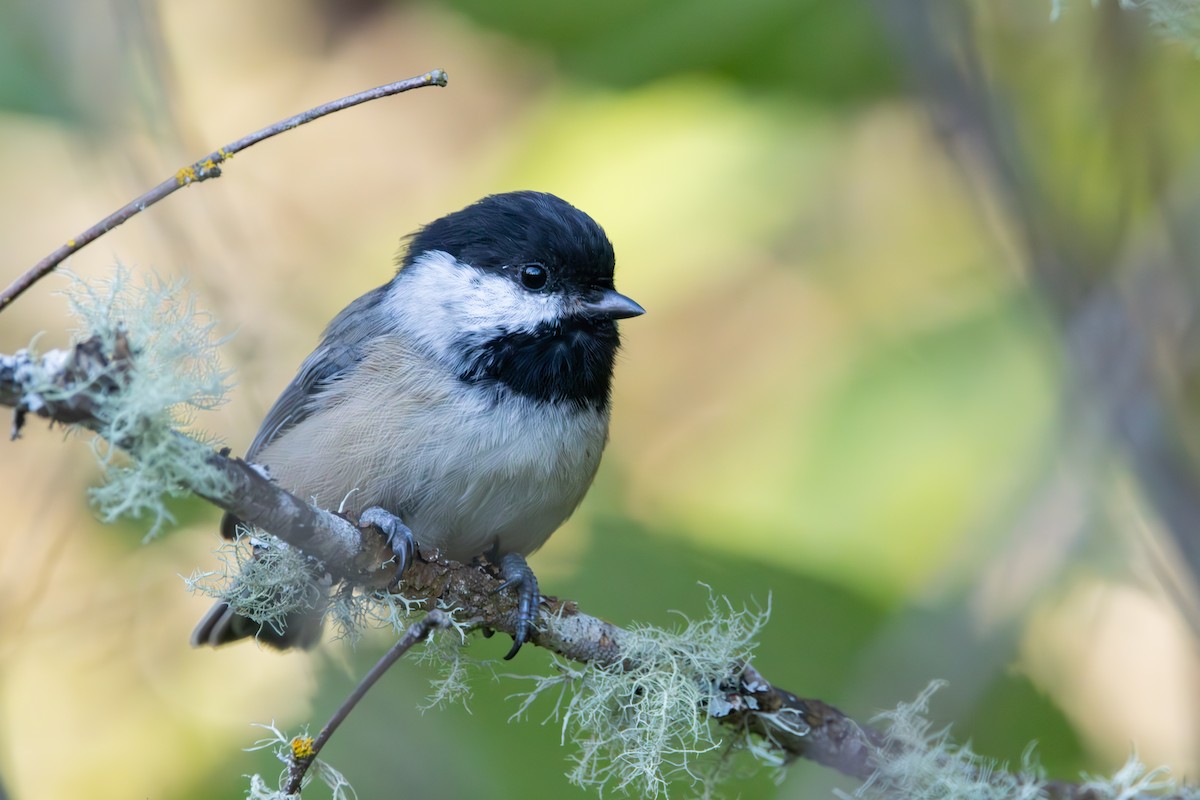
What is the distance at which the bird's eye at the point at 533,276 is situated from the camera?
2.78 meters

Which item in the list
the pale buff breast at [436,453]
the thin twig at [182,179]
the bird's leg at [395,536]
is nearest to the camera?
the thin twig at [182,179]

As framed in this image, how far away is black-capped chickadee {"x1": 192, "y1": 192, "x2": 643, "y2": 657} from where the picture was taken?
2488 mm

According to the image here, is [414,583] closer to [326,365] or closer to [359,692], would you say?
[359,692]

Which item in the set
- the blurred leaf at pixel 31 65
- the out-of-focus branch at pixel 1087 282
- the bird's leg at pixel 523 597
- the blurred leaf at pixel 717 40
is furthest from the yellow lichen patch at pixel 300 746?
the blurred leaf at pixel 31 65

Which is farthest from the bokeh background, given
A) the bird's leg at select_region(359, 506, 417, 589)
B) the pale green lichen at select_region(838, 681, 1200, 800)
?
the bird's leg at select_region(359, 506, 417, 589)

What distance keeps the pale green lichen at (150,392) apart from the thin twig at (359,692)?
327mm

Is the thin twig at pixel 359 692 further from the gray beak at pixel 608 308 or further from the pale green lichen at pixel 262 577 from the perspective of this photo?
the gray beak at pixel 608 308

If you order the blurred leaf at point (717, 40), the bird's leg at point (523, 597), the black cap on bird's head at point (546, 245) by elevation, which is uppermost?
the blurred leaf at point (717, 40)

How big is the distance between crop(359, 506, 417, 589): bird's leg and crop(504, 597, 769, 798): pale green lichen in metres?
0.36

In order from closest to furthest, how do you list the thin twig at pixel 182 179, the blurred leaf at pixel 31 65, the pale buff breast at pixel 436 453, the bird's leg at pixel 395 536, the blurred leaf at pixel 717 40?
the thin twig at pixel 182 179
the bird's leg at pixel 395 536
the pale buff breast at pixel 436 453
the blurred leaf at pixel 717 40
the blurred leaf at pixel 31 65

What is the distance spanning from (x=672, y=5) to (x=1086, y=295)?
5.40 ft

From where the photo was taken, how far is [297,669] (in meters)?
3.10

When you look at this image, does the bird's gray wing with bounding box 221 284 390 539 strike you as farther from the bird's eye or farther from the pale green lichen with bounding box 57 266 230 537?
the pale green lichen with bounding box 57 266 230 537

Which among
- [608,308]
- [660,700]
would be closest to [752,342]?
[608,308]
